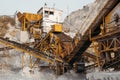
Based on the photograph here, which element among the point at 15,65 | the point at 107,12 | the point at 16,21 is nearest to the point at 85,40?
the point at 107,12

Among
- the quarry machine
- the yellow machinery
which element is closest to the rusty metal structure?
the quarry machine

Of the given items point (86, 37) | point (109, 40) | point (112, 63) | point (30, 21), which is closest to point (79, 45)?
point (86, 37)

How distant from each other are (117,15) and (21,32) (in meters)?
16.4

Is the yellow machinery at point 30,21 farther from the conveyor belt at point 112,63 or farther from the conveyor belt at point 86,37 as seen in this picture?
the conveyor belt at point 112,63

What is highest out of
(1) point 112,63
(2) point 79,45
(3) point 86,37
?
(3) point 86,37

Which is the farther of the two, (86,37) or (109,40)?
(86,37)

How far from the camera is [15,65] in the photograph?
21219 mm

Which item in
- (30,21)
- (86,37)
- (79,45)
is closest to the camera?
(86,37)

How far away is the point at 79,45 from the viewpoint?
50.6 feet

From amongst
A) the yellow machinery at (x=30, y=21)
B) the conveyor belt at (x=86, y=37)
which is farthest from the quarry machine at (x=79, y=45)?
the yellow machinery at (x=30, y=21)

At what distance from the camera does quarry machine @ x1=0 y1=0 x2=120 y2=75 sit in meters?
13.1

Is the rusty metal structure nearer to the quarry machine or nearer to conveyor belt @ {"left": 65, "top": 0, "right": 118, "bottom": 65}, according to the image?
the quarry machine

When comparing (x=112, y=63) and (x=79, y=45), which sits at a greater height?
(x=79, y=45)

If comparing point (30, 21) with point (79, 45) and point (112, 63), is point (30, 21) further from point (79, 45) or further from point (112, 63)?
point (112, 63)
